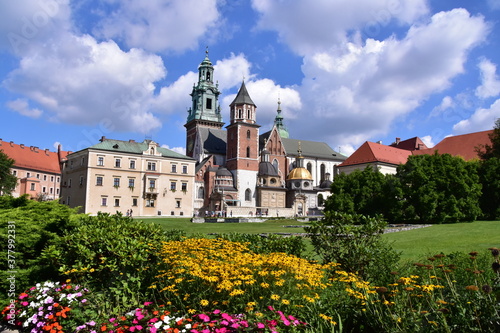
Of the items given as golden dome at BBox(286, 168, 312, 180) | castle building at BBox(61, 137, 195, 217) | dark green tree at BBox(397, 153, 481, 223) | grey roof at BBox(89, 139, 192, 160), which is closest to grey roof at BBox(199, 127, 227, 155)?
golden dome at BBox(286, 168, 312, 180)

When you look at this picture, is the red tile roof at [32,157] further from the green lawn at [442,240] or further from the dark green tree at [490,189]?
the dark green tree at [490,189]

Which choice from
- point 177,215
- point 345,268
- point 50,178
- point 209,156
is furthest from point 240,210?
point 345,268

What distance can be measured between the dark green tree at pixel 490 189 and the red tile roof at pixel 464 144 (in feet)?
93.6

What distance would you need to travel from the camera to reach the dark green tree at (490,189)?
36125 millimetres

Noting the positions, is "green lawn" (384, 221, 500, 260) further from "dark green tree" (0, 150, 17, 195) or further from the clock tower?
the clock tower

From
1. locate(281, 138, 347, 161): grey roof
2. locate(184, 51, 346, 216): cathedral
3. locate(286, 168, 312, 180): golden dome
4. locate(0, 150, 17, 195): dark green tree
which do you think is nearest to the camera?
locate(0, 150, 17, 195): dark green tree

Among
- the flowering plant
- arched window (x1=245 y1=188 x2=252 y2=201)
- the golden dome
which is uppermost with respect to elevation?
the golden dome

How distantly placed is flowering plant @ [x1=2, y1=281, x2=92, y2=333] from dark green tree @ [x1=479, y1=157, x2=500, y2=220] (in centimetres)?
3845

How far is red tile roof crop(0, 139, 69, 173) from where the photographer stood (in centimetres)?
7200

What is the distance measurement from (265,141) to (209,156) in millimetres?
11127

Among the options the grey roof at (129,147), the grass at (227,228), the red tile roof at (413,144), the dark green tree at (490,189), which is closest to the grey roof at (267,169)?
the grey roof at (129,147)

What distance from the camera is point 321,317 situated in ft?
17.0

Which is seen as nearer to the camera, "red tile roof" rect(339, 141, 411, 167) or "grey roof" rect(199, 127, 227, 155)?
"red tile roof" rect(339, 141, 411, 167)

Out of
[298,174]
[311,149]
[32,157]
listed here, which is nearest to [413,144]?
[311,149]
